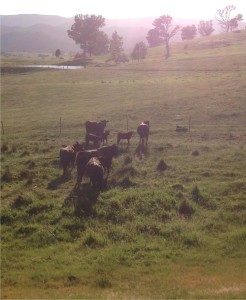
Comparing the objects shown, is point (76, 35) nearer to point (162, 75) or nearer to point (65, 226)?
point (162, 75)

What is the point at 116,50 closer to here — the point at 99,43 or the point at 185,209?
the point at 99,43

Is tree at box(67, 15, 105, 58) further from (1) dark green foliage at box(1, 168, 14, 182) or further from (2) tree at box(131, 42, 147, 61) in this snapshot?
(1) dark green foliage at box(1, 168, 14, 182)

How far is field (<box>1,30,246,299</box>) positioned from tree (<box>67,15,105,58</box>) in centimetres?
8466

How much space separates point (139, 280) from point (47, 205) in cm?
670

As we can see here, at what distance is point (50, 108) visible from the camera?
147 feet

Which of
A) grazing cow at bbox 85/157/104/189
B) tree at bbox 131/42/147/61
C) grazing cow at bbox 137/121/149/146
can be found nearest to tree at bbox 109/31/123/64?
tree at bbox 131/42/147/61

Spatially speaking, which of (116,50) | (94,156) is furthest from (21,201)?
(116,50)

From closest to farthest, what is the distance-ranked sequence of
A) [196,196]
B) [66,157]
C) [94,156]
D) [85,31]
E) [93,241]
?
[93,241]
[196,196]
[94,156]
[66,157]
[85,31]

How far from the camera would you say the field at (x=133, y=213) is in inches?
504

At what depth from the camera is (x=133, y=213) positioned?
17.3 meters

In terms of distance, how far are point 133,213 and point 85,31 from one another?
110 metres

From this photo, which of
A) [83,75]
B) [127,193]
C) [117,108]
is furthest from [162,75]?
[127,193]

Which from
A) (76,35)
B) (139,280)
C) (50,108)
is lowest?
(139,280)

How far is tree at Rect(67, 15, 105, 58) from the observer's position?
11925 centimetres
